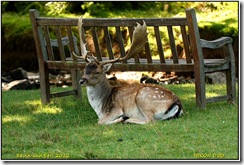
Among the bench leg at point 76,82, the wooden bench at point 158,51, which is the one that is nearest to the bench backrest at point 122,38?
the wooden bench at point 158,51

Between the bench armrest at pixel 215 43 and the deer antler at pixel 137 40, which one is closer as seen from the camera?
the deer antler at pixel 137 40

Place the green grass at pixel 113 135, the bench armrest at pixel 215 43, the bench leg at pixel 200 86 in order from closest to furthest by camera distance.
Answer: the green grass at pixel 113 135, the bench leg at pixel 200 86, the bench armrest at pixel 215 43

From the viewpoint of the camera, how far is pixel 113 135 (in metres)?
7.48

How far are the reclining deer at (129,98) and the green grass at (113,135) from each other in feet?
0.59

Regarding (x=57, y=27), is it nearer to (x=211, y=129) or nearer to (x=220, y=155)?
(x=211, y=129)

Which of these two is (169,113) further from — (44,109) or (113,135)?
(44,109)

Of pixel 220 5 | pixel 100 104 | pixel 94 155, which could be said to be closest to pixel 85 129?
pixel 100 104

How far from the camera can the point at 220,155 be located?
650 centimetres

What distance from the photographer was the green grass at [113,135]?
22.0 ft

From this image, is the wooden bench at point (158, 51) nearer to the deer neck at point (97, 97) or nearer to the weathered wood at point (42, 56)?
the weathered wood at point (42, 56)

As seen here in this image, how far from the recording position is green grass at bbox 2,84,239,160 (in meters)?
6.69

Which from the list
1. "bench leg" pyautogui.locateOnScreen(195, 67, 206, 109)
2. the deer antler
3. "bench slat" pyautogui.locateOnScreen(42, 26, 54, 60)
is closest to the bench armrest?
→ "bench leg" pyautogui.locateOnScreen(195, 67, 206, 109)

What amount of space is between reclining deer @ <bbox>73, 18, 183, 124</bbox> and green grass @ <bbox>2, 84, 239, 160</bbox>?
0.59 ft

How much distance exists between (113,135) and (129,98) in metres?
1.07
